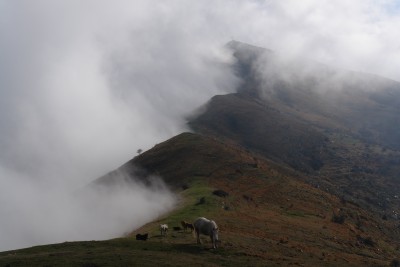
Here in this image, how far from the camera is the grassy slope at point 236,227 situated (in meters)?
41.3

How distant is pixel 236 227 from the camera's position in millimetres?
62469

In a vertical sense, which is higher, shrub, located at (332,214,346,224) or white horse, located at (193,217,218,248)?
shrub, located at (332,214,346,224)

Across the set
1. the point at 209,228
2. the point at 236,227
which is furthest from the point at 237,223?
the point at 209,228

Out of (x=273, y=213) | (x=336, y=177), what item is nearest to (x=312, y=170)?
(x=336, y=177)

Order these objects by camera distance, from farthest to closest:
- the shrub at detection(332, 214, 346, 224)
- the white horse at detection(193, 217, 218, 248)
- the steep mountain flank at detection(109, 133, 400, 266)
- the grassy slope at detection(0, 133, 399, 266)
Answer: the shrub at detection(332, 214, 346, 224) → the steep mountain flank at detection(109, 133, 400, 266) → the white horse at detection(193, 217, 218, 248) → the grassy slope at detection(0, 133, 399, 266)

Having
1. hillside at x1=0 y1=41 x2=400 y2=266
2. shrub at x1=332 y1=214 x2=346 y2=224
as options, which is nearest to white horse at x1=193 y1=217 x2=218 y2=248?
hillside at x1=0 y1=41 x2=400 y2=266

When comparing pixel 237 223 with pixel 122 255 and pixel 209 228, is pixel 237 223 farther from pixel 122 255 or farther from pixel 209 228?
pixel 122 255

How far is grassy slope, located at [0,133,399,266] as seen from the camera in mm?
41312

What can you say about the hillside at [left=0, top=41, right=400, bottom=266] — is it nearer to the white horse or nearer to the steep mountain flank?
the steep mountain flank

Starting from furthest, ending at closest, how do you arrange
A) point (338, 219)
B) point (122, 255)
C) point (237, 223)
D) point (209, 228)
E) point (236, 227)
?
Result: 1. point (338, 219)
2. point (237, 223)
3. point (236, 227)
4. point (209, 228)
5. point (122, 255)

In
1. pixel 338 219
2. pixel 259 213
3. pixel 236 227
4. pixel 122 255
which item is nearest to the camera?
pixel 122 255

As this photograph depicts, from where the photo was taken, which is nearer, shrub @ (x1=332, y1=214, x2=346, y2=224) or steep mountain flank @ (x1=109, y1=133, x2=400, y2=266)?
steep mountain flank @ (x1=109, y1=133, x2=400, y2=266)

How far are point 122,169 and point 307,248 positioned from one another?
8363cm

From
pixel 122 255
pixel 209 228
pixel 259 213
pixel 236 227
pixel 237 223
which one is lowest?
pixel 122 255
